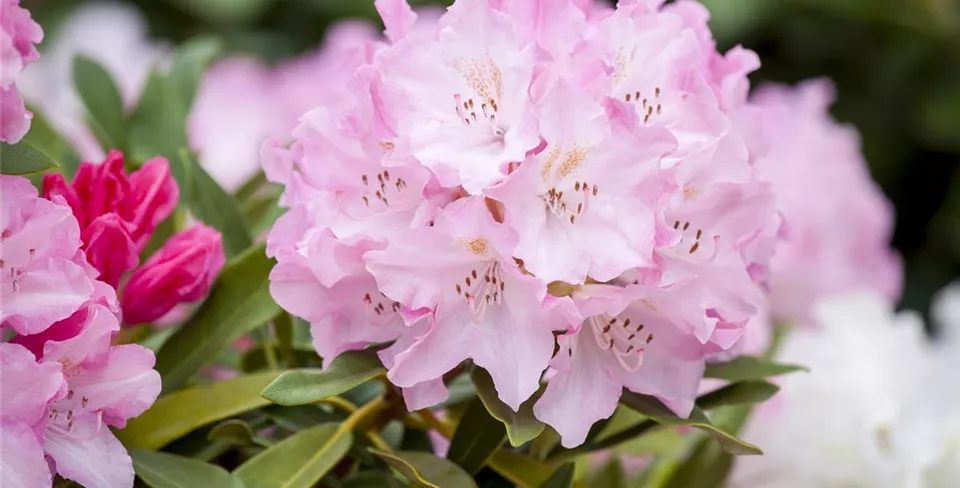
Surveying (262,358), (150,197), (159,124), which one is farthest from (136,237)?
(159,124)

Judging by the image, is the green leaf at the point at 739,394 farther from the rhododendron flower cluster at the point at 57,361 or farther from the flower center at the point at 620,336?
the rhododendron flower cluster at the point at 57,361

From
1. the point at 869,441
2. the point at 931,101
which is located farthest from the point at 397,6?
the point at 931,101

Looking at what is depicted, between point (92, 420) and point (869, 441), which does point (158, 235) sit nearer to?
point (92, 420)

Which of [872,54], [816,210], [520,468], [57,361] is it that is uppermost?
[57,361]

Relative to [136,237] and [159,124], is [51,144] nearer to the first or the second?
[159,124]

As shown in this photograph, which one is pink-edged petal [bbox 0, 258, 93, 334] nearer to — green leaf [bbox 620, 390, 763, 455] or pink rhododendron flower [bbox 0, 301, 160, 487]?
pink rhododendron flower [bbox 0, 301, 160, 487]

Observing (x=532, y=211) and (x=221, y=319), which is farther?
(x=221, y=319)
